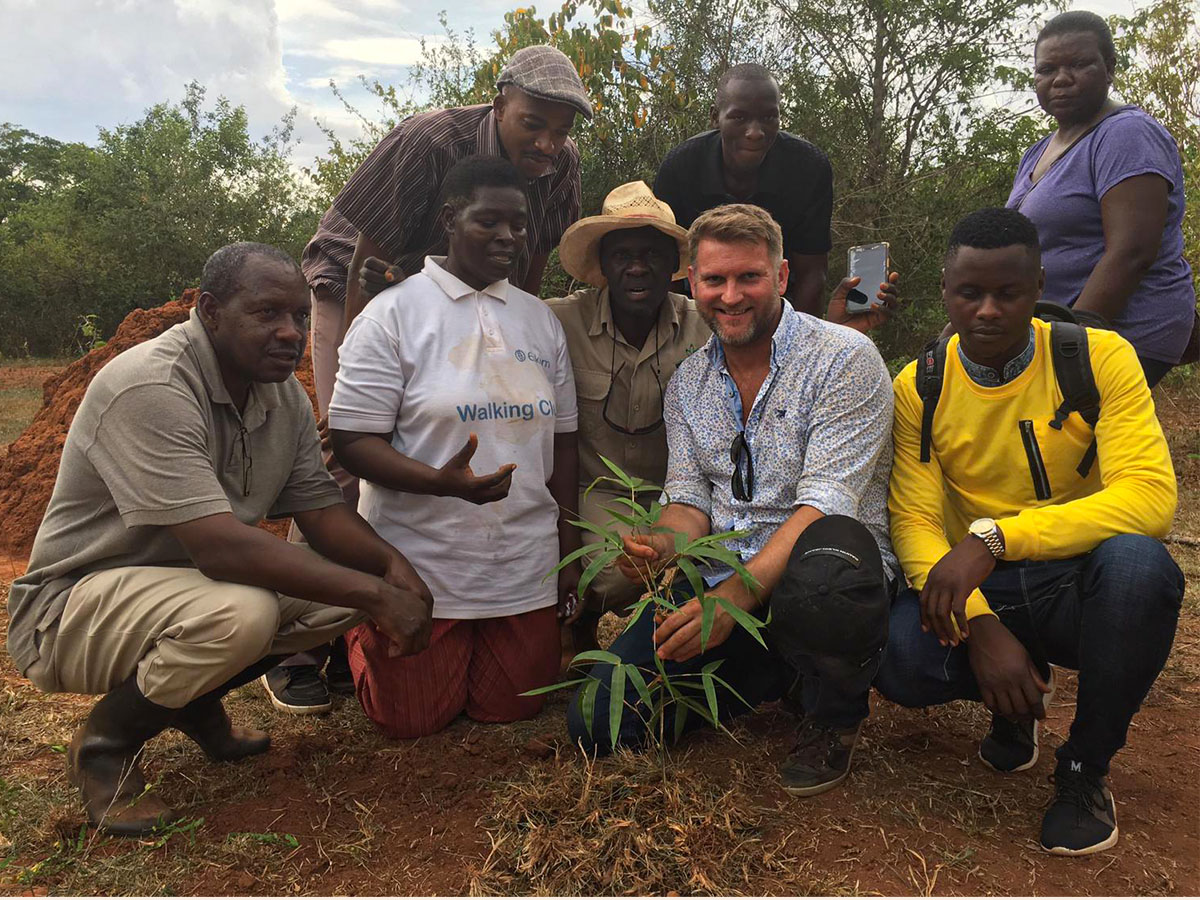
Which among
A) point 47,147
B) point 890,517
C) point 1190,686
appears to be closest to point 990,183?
point 1190,686

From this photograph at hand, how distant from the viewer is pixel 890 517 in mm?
2809

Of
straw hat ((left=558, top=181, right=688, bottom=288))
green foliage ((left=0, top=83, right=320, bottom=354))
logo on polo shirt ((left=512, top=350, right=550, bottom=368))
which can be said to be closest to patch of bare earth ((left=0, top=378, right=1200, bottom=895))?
logo on polo shirt ((left=512, top=350, right=550, bottom=368))

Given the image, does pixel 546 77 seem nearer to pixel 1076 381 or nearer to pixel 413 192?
pixel 413 192

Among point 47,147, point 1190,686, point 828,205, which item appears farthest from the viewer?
point 47,147

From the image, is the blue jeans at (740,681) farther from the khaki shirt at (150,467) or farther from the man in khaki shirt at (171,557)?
the khaki shirt at (150,467)

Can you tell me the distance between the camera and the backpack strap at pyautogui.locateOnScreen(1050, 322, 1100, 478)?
2553 millimetres

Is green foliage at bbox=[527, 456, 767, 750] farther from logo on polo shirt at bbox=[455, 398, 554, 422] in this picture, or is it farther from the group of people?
logo on polo shirt at bbox=[455, 398, 554, 422]

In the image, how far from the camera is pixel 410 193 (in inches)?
141

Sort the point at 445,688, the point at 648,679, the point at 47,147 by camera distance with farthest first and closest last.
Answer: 1. the point at 47,147
2. the point at 445,688
3. the point at 648,679

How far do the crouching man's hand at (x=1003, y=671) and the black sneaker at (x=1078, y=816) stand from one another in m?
0.17

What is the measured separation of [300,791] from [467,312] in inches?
61.2

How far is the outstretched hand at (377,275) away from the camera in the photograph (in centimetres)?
334

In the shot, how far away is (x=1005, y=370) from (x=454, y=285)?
5.68 ft

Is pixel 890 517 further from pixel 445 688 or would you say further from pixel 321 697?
pixel 321 697
